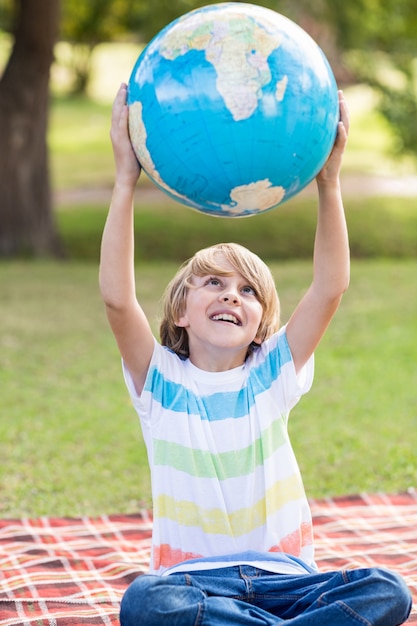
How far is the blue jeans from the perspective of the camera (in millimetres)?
2973

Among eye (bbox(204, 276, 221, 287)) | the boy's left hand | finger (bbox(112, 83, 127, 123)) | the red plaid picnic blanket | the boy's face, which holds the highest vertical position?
finger (bbox(112, 83, 127, 123))

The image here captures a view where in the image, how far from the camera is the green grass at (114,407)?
557 cm

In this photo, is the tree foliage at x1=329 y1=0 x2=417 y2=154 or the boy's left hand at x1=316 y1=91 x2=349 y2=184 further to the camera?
the tree foliage at x1=329 y1=0 x2=417 y2=154

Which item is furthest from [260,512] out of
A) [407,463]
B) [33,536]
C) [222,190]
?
[407,463]

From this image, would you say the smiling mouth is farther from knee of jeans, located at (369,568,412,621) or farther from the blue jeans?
knee of jeans, located at (369,568,412,621)

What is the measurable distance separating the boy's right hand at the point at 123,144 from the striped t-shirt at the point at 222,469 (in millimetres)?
651

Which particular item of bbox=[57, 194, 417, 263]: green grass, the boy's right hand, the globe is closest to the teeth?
the globe

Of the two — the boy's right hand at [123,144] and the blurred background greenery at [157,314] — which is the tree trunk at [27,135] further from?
the boy's right hand at [123,144]

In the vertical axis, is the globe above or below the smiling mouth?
above

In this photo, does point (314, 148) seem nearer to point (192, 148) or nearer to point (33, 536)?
point (192, 148)

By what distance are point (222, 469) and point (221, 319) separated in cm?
50

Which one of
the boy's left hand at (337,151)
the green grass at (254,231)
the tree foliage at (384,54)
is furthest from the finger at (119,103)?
the tree foliage at (384,54)

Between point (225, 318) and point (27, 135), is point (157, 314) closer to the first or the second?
point (225, 318)

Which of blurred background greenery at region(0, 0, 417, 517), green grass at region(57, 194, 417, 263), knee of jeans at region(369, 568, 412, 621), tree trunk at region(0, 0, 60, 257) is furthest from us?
green grass at region(57, 194, 417, 263)
